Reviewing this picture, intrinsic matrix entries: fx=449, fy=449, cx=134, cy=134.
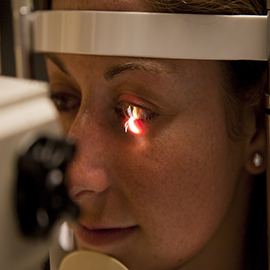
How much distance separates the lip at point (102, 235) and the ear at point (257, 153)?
17 cm

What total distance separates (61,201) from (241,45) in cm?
39

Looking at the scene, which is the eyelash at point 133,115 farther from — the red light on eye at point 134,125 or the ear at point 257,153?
the ear at point 257,153

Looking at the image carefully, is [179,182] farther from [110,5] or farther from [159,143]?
[110,5]

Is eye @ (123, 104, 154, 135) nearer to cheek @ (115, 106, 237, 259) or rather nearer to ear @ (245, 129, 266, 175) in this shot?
cheek @ (115, 106, 237, 259)

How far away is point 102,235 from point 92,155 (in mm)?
107

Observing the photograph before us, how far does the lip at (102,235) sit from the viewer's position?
561mm

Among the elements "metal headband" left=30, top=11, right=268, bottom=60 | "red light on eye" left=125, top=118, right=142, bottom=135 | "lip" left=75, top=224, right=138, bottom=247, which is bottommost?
"lip" left=75, top=224, right=138, bottom=247

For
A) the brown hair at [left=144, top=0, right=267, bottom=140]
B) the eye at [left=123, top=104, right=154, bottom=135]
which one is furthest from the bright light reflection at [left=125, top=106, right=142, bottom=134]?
the brown hair at [left=144, top=0, right=267, bottom=140]

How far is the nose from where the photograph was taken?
0.54 meters

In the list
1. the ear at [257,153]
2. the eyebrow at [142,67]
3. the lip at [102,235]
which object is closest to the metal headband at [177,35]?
the eyebrow at [142,67]

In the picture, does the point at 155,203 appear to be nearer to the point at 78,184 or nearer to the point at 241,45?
the point at 78,184

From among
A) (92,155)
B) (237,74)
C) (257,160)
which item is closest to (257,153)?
(257,160)

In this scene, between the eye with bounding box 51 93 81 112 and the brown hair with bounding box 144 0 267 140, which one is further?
the eye with bounding box 51 93 81 112

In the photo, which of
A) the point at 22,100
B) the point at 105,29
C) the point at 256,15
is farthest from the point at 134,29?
the point at 22,100
